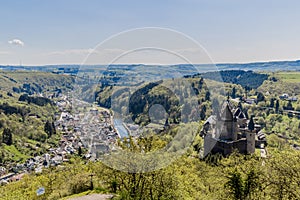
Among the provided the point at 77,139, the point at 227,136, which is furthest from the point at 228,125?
the point at 77,139

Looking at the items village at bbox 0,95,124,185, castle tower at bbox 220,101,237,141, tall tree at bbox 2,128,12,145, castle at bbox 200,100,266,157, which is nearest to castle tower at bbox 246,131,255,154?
castle at bbox 200,100,266,157

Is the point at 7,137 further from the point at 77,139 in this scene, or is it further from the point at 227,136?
the point at 227,136

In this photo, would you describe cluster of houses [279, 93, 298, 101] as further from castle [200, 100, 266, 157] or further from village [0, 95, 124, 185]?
castle [200, 100, 266, 157]

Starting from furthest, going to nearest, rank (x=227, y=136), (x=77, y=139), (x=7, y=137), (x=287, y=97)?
(x=287, y=97), (x=7, y=137), (x=77, y=139), (x=227, y=136)

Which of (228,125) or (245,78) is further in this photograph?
(245,78)

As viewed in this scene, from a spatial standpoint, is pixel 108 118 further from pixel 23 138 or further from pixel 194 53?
pixel 23 138

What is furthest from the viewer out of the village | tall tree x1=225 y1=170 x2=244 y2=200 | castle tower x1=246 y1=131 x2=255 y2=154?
castle tower x1=246 y1=131 x2=255 y2=154

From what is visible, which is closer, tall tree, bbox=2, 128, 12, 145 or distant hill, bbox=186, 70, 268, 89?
tall tree, bbox=2, 128, 12, 145

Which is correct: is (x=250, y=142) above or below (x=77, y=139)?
above

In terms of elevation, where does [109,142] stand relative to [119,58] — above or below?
below

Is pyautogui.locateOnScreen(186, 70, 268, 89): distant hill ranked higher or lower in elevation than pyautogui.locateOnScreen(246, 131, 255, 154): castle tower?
higher

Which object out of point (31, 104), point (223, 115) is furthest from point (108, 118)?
point (31, 104)
